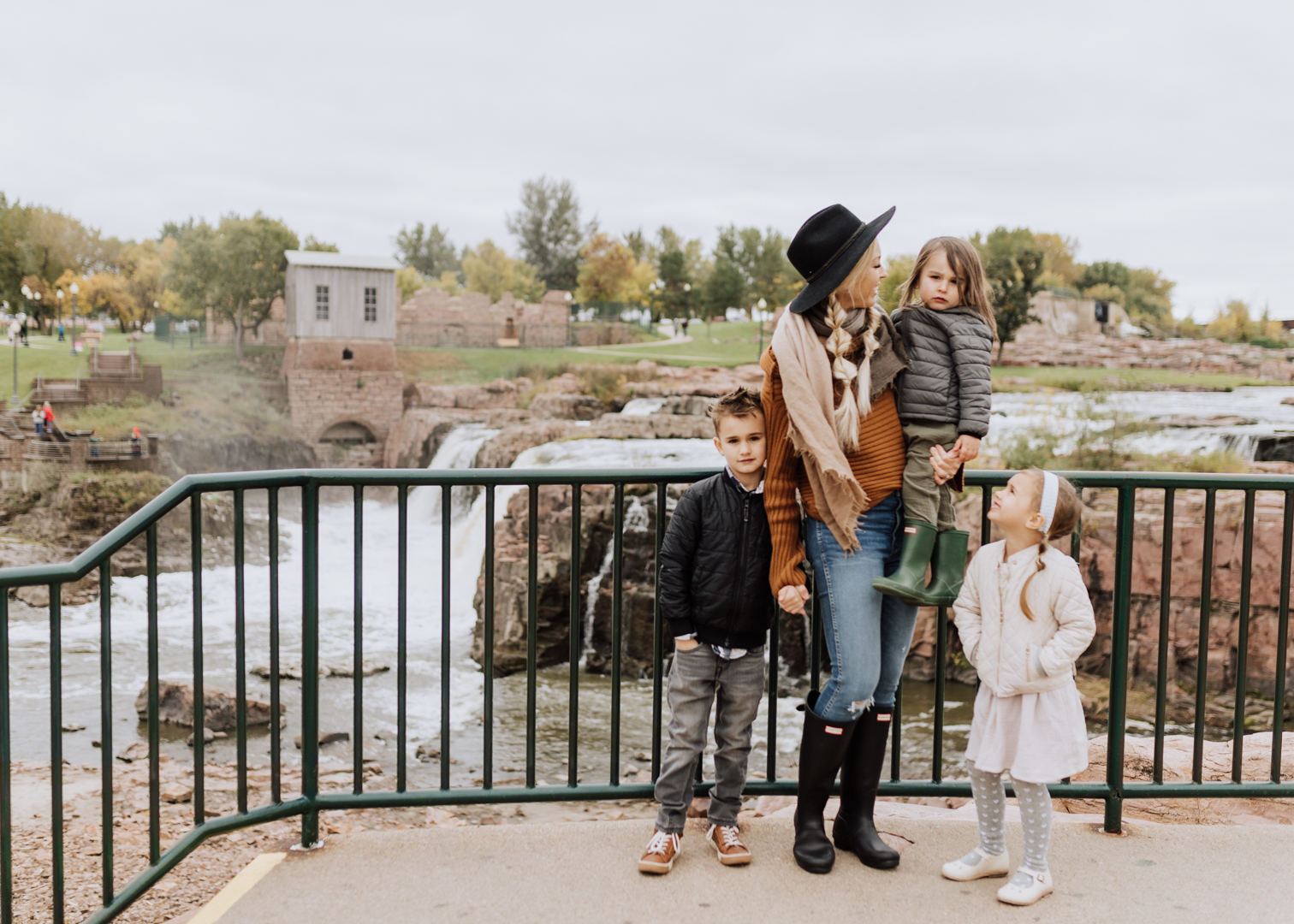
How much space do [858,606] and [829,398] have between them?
584mm

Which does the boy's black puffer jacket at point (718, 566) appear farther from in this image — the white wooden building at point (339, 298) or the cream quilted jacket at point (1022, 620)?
the white wooden building at point (339, 298)

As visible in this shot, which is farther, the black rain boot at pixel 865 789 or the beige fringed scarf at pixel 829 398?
the black rain boot at pixel 865 789

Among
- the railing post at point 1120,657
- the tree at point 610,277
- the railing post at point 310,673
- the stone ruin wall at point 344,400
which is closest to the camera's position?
the railing post at point 310,673

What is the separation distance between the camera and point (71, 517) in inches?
1172

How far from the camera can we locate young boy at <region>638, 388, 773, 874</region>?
9.83 ft

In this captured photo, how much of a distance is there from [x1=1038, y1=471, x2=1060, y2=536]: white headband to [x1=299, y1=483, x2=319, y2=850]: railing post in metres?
2.03

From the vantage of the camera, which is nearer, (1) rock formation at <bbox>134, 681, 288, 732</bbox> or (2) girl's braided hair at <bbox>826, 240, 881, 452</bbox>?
(2) girl's braided hair at <bbox>826, 240, 881, 452</bbox>

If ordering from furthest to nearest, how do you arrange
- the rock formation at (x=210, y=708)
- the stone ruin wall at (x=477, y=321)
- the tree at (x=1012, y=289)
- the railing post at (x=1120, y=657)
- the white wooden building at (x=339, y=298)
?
the stone ruin wall at (x=477, y=321)
the white wooden building at (x=339, y=298)
the tree at (x=1012, y=289)
the rock formation at (x=210, y=708)
the railing post at (x=1120, y=657)

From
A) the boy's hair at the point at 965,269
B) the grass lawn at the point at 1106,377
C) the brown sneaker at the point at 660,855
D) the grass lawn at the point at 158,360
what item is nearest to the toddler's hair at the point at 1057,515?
the boy's hair at the point at 965,269

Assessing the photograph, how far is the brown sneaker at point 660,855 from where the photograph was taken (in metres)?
3.02

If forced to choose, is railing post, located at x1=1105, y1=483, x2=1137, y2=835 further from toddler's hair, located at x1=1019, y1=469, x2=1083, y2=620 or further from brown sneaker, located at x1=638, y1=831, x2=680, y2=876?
brown sneaker, located at x1=638, y1=831, x2=680, y2=876

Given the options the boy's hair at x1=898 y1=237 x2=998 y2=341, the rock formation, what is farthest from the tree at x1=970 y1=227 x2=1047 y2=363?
the boy's hair at x1=898 y1=237 x2=998 y2=341

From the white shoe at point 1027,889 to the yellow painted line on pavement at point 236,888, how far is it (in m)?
2.09

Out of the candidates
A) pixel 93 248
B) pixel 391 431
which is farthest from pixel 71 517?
pixel 93 248
